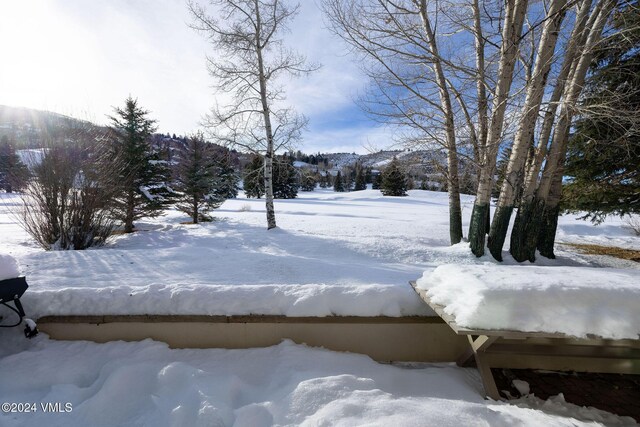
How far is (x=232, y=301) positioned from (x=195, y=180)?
47.2ft

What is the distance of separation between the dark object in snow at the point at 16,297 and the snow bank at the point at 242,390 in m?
0.10

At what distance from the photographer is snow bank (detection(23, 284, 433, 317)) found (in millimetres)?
2834

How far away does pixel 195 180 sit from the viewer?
15.5 m

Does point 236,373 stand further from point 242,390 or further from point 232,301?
point 232,301

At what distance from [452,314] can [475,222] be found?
4.08m

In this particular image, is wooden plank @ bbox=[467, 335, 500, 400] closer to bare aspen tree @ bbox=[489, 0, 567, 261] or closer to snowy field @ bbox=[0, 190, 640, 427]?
snowy field @ bbox=[0, 190, 640, 427]

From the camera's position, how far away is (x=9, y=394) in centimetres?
220

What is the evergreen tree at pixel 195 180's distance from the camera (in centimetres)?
1549

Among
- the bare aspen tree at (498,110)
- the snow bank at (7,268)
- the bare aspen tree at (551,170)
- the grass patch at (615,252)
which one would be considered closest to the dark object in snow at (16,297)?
the snow bank at (7,268)

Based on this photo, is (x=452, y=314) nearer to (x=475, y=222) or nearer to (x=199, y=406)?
(x=199, y=406)

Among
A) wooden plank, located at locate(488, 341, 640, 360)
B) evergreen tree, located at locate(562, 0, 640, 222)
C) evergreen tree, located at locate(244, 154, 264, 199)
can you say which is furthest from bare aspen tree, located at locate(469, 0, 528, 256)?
evergreen tree, located at locate(244, 154, 264, 199)

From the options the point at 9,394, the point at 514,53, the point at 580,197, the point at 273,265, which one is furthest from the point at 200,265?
the point at 580,197

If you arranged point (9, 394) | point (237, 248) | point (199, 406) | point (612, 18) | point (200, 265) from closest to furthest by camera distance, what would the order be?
point (199, 406) → point (9, 394) → point (200, 265) → point (612, 18) → point (237, 248)

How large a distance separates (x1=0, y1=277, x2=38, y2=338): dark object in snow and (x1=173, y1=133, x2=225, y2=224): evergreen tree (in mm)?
13214
